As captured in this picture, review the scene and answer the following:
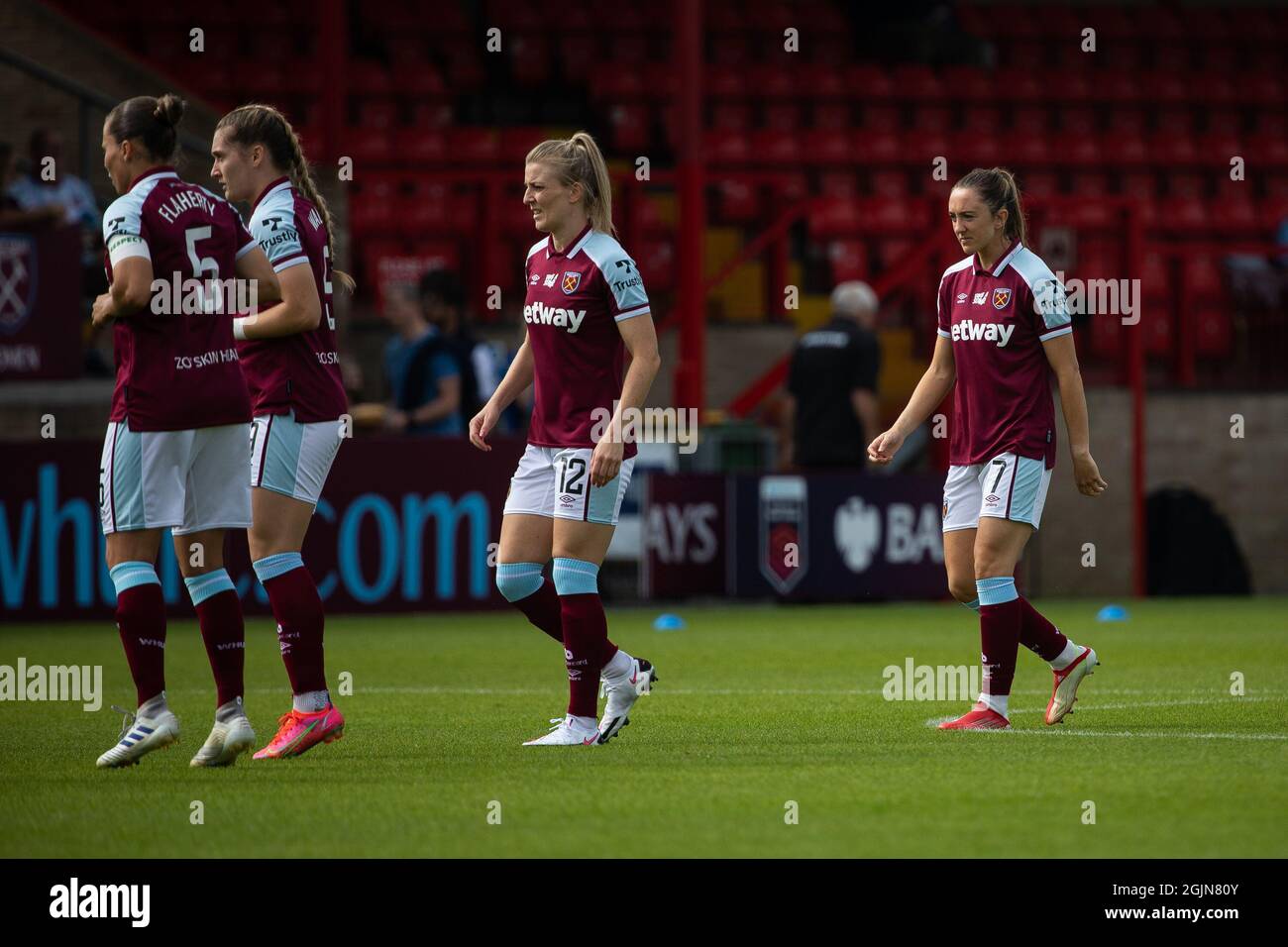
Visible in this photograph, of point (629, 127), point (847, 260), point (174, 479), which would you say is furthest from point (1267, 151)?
point (174, 479)

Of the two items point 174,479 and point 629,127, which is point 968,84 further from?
point 174,479

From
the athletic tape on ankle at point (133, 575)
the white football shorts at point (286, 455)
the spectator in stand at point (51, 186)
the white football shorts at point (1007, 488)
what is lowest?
the athletic tape on ankle at point (133, 575)

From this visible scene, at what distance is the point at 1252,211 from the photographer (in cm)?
2117

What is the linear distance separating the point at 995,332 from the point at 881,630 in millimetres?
5300

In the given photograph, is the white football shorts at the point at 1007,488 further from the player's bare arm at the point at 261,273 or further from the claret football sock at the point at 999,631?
the player's bare arm at the point at 261,273

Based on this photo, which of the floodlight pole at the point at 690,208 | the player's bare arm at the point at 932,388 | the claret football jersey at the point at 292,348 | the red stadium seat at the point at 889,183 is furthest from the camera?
the red stadium seat at the point at 889,183

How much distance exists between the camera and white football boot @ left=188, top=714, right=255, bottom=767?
6.27 meters

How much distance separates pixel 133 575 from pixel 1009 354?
3005mm

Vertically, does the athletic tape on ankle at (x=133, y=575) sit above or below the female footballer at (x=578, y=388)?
below

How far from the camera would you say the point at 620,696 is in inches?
274

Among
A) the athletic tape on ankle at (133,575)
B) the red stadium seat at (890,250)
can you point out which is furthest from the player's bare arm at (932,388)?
the red stadium seat at (890,250)

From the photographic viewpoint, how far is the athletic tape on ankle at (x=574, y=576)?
6.77 meters

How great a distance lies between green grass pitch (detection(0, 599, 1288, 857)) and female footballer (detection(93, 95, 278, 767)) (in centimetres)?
36

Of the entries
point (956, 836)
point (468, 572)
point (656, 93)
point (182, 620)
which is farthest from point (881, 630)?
point (656, 93)
